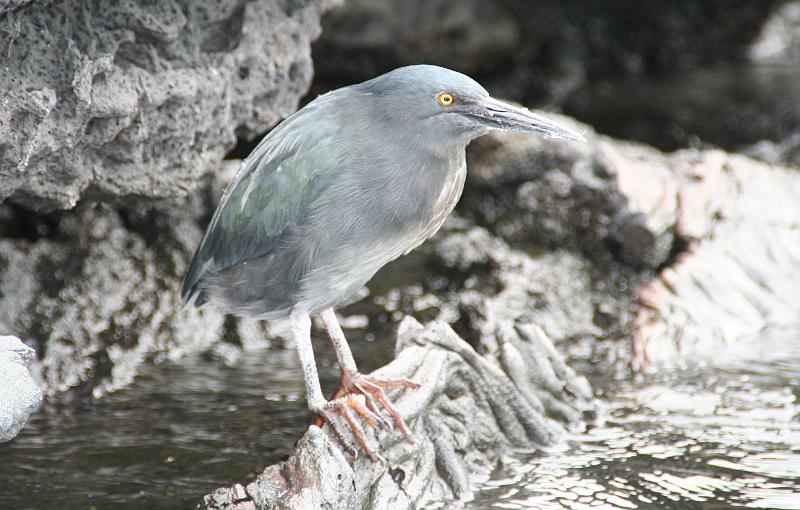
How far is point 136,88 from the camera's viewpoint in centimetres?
409

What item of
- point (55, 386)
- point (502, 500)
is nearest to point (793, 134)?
point (502, 500)

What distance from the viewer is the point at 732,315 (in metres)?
5.47

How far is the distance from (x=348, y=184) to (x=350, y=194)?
0.04 metres

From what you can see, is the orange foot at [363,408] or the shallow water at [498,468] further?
the shallow water at [498,468]

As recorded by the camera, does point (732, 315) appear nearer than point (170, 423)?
No

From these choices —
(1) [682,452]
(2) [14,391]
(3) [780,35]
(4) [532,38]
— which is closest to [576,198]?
(1) [682,452]

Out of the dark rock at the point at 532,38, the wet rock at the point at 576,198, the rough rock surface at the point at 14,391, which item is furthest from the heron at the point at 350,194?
the dark rock at the point at 532,38

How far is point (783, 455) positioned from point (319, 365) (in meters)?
2.07

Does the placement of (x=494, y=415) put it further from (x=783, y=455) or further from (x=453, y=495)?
(x=783, y=455)

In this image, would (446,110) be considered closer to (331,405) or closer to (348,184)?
(348,184)

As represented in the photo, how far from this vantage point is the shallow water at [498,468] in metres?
3.77

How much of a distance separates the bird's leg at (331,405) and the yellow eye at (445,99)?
0.95 meters

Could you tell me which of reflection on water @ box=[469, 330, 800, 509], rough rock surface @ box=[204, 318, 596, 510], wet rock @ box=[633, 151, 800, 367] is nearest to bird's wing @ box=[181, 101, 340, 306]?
rough rock surface @ box=[204, 318, 596, 510]

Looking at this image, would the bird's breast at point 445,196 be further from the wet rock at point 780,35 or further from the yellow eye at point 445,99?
the wet rock at point 780,35
